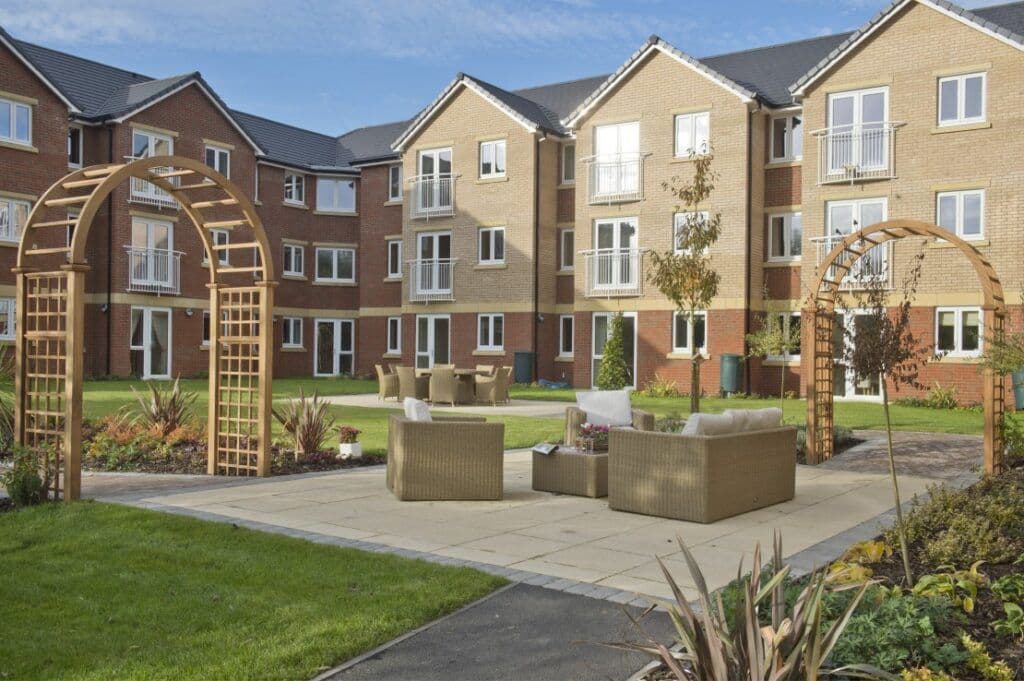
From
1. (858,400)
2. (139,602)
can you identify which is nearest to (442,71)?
(858,400)

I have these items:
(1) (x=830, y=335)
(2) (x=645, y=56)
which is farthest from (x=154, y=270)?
(1) (x=830, y=335)

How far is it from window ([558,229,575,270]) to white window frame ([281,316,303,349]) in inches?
404

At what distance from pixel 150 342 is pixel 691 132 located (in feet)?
56.2

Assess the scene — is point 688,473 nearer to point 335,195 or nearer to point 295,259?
point 295,259

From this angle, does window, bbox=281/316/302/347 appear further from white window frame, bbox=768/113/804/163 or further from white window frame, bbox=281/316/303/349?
white window frame, bbox=768/113/804/163

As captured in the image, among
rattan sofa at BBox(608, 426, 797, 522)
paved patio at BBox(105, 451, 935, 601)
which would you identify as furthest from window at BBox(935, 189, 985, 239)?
rattan sofa at BBox(608, 426, 797, 522)

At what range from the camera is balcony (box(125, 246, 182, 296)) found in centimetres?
2770

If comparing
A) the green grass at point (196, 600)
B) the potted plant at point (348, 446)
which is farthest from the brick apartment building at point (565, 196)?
the green grass at point (196, 600)

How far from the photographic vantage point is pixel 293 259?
3350 cm

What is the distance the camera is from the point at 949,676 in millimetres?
3928

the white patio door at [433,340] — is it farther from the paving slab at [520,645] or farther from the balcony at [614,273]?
the paving slab at [520,645]

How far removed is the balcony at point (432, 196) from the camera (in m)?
30.0

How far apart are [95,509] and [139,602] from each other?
2782 millimetres

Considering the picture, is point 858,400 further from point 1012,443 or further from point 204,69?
point 204,69
